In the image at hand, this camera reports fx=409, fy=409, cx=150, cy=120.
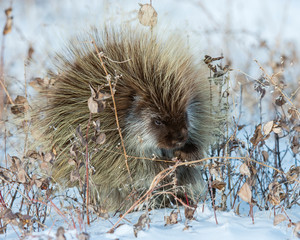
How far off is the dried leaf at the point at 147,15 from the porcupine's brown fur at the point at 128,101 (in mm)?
195

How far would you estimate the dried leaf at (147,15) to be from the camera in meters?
1.89

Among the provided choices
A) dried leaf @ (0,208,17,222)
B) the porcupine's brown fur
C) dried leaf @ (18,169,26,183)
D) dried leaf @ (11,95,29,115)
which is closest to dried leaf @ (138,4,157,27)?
the porcupine's brown fur

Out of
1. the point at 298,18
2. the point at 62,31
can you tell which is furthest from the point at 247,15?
the point at 62,31

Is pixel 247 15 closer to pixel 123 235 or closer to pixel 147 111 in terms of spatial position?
pixel 147 111

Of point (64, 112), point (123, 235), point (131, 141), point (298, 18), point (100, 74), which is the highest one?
point (298, 18)

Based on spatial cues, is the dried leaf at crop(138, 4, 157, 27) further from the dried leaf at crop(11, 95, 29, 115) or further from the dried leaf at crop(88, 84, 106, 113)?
the dried leaf at crop(11, 95, 29, 115)

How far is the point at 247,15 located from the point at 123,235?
6.26 metres

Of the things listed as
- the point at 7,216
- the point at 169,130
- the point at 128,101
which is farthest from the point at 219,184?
the point at 7,216

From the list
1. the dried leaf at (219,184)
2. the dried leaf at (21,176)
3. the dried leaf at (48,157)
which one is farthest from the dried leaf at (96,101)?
the dried leaf at (219,184)

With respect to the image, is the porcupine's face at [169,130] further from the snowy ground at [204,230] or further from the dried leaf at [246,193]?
the dried leaf at [246,193]

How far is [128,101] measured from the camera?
6.83 ft

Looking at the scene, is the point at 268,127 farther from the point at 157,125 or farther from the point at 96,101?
the point at 96,101

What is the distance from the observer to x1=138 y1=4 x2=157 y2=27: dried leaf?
1895mm

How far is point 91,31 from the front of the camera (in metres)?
2.29
